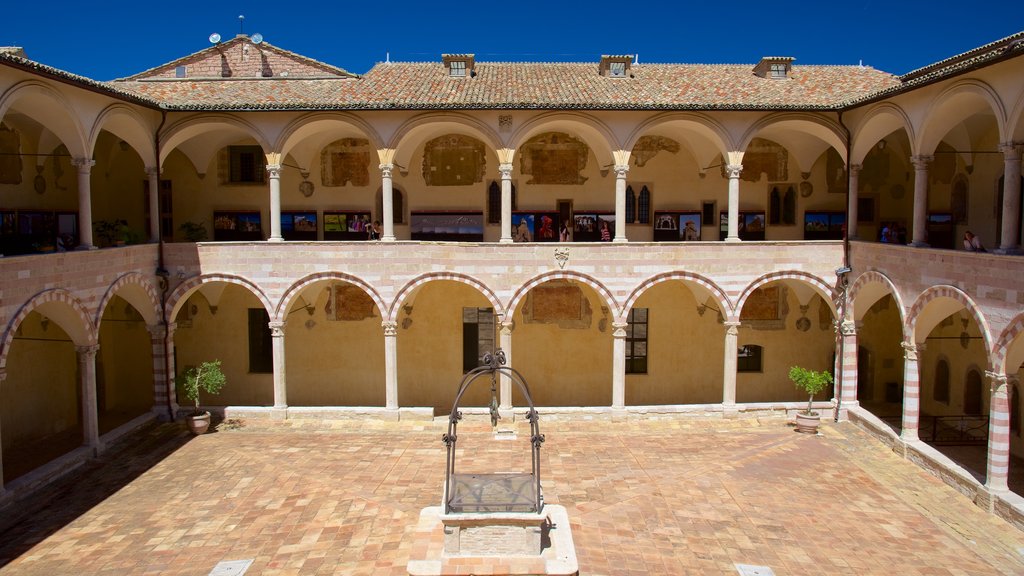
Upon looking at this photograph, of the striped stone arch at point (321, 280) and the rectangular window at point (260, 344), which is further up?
the striped stone arch at point (321, 280)

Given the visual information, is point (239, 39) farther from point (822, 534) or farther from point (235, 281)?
point (822, 534)

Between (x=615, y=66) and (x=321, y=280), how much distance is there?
10673mm

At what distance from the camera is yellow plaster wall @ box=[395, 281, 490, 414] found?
73.0ft

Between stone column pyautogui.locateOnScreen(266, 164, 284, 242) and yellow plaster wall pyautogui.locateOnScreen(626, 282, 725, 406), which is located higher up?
stone column pyautogui.locateOnScreen(266, 164, 284, 242)

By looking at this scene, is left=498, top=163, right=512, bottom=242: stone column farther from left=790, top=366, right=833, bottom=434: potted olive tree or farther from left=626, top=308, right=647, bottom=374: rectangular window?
left=790, top=366, right=833, bottom=434: potted olive tree

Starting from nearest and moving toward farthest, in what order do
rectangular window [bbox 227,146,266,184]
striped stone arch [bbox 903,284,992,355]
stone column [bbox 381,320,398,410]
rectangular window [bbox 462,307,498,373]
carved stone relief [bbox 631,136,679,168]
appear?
striped stone arch [bbox 903,284,992,355]
stone column [bbox 381,320,398,410]
carved stone relief [bbox 631,136,679,168]
rectangular window [bbox 227,146,266,184]
rectangular window [bbox 462,307,498,373]

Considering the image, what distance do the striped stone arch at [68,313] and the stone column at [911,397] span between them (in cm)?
1802

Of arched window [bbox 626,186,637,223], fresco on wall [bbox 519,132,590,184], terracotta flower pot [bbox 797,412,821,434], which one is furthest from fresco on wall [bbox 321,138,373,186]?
terracotta flower pot [bbox 797,412,821,434]

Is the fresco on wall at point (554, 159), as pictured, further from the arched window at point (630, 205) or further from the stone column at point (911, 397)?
the stone column at point (911, 397)

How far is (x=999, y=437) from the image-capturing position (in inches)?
548

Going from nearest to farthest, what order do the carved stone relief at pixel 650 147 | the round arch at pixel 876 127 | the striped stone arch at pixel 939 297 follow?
the striped stone arch at pixel 939 297
the round arch at pixel 876 127
the carved stone relief at pixel 650 147

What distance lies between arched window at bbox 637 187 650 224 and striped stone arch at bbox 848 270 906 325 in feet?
19.9

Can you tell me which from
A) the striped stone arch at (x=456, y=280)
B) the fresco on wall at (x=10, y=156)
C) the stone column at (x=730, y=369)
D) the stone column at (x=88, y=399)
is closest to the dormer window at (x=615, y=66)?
the striped stone arch at (x=456, y=280)

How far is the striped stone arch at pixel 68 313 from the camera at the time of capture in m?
14.7
